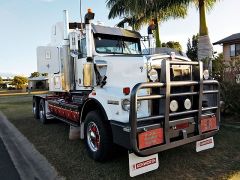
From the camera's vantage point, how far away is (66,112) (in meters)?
7.38

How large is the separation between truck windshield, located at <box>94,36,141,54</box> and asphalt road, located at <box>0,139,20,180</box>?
120 inches

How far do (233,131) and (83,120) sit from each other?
4.04 m

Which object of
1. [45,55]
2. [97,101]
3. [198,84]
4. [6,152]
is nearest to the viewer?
[198,84]

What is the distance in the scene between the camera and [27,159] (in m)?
6.06

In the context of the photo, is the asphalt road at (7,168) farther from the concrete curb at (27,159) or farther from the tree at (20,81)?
the tree at (20,81)

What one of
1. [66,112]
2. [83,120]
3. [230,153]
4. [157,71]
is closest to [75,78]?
[66,112]

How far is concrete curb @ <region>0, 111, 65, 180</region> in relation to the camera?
5070 mm

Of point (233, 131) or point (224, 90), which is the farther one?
point (224, 90)

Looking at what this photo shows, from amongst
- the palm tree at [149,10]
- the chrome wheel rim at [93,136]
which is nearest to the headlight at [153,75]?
the chrome wheel rim at [93,136]

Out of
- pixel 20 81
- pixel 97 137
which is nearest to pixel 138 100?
pixel 97 137

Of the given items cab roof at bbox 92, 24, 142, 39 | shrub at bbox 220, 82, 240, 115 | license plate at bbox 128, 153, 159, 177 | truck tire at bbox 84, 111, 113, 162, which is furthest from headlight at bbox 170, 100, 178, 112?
shrub at bbox 220, 82, 240, 115

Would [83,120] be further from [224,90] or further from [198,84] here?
[224,90]

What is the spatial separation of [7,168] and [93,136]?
1.81 metres

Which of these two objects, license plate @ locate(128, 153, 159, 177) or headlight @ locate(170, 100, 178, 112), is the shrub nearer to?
headlight @ locate(170, 100, 178, 112)
